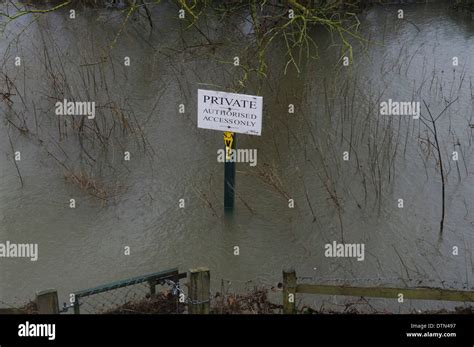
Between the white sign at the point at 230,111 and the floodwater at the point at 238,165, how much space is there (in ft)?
3.63

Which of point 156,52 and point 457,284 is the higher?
point 156,52

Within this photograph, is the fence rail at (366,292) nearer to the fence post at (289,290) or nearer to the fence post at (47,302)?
the fence post at (289,290)

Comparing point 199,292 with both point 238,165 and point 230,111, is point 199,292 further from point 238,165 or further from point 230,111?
point 238,165

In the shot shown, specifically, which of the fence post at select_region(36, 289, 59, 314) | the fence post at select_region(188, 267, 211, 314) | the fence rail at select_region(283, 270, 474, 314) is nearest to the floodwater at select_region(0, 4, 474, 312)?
the fence rail at select_region(283, 270, 474, 314)

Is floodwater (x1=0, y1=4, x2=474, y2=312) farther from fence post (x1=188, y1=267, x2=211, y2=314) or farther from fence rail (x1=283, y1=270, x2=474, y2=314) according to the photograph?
fence post (x1=188, y1=267, x2=211, y2=314)

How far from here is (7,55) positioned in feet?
30.4

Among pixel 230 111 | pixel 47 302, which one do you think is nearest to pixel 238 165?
pixel 230 111

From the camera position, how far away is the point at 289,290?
425 cm

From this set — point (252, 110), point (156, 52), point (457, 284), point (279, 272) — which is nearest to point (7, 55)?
point (156, 52)

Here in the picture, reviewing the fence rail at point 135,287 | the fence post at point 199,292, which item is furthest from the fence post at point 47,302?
the fence post at point 199,292

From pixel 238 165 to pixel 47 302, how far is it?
346 cm

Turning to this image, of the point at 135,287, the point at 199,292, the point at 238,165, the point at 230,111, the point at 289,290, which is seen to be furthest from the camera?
the point at 238,165
